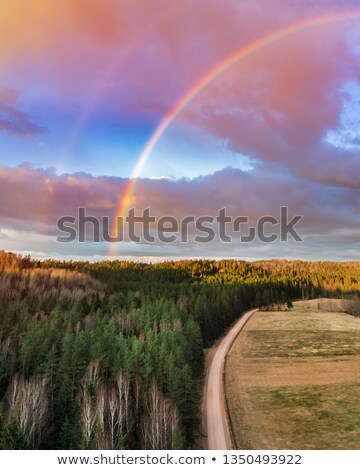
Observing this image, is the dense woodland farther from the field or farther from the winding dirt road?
the field

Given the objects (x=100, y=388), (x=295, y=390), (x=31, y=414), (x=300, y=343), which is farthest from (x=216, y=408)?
(x=300, y=343)

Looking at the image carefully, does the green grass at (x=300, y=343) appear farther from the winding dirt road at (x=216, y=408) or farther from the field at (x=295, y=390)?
the winding dirt road at (x=216, y=408)

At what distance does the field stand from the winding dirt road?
1264mm

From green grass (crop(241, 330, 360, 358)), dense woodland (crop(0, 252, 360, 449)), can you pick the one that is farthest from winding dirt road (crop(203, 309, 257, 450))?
green grass (crop(241, 330, 360, 358))

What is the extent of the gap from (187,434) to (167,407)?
599 cm

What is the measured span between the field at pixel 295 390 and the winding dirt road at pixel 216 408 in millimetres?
1264

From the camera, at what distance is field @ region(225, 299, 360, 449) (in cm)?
4472

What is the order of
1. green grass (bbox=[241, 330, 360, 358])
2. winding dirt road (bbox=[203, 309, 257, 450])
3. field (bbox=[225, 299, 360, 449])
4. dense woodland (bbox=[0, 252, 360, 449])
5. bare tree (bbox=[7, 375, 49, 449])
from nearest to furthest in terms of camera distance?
dense woodland (bbox=[0, 252, 360, 449])
bare tree (bbox=[7, 375, 49, 449])
field (bbox=[225, 299, 360, 449])
winding dirt road (bbox=[203, 309, 257, 450])
green grass (bbox=[241, 330, 360, 358])

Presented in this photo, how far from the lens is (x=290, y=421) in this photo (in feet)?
161

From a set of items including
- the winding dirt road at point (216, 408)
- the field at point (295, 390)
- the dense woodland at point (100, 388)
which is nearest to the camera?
the dense woodland at point (100, 388)

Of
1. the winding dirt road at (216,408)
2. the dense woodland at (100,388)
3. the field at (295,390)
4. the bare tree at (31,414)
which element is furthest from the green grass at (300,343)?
the bare tree at (31,414)

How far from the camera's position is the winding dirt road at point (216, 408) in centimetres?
→ 4560
